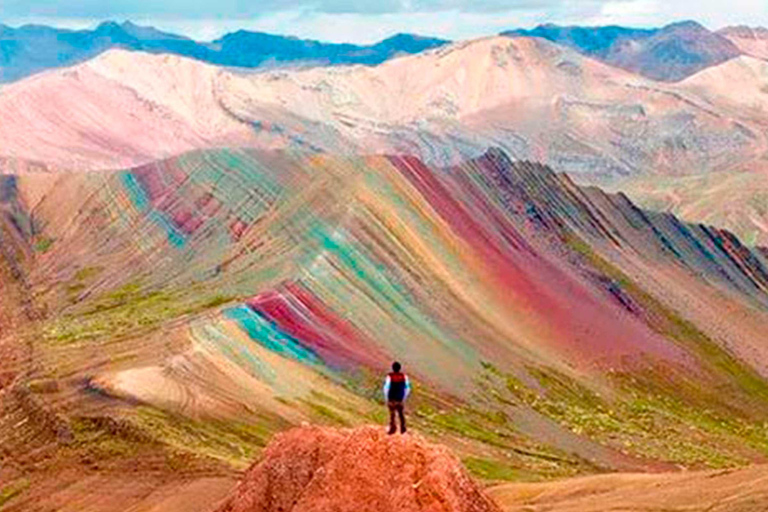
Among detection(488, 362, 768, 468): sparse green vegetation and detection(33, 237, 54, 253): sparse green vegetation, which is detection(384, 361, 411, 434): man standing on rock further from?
detection(33, 237, 54, 253): sparse green vegetation

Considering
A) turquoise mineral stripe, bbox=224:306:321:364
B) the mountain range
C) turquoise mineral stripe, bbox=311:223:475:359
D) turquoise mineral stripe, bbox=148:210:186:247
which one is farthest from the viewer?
turquoise mineral stripe, bbox=148:210:186:247

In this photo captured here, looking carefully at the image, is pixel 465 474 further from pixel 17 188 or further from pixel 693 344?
pixel 17 188

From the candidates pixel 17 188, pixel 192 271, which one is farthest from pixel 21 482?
pixel 17 188

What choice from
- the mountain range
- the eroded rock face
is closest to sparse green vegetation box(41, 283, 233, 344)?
the mountain range

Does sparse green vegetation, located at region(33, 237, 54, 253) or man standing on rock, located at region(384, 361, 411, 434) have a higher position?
sparse green vegetation, located at region(33, 237, 54, 253)

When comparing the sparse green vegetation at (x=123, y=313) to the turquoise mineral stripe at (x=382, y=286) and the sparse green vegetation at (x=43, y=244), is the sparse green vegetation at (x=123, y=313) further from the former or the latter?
the sparse green vegetation at (x=43, y=244)
